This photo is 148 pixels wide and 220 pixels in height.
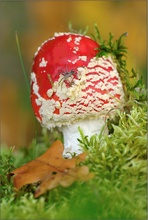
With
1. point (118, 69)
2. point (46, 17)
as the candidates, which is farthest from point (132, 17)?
point (118, 69)

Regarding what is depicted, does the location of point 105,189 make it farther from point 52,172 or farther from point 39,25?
point 39,25

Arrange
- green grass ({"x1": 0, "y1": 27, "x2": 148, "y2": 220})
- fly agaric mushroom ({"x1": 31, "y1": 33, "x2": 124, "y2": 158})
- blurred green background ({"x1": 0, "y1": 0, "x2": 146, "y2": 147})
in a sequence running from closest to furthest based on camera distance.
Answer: green grass ({"x1": 0, "y1": 27, "x2": 148, "y2": 220}), fly agaric mushroom ({"x1": 31, "y1": 33, "x2": 124, "y2": 158}), blurred green background ({"x1": 0, "y1": 0, "x2": 146, "y2": 147})

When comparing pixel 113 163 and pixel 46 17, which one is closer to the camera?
pixel 113 163

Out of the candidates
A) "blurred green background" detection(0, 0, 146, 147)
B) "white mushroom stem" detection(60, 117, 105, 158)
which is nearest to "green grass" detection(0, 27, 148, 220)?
"white mushroom stem" detection(60, 117, 105, 158)

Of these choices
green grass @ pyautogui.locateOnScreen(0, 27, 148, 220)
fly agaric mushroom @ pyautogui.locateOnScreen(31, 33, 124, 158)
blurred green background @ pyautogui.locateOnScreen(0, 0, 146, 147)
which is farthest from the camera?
blurred green background @ pyautogui.locateOnScreen(0, 0, 146, 147)

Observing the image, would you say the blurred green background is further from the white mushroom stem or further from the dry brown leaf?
the dry brown leaf

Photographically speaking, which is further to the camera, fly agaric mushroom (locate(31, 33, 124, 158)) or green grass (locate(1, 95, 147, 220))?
fly agaric mushroom (locate(31, 33, 124, 158))

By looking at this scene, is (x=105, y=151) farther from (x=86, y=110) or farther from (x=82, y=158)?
(x=86, y=110)
